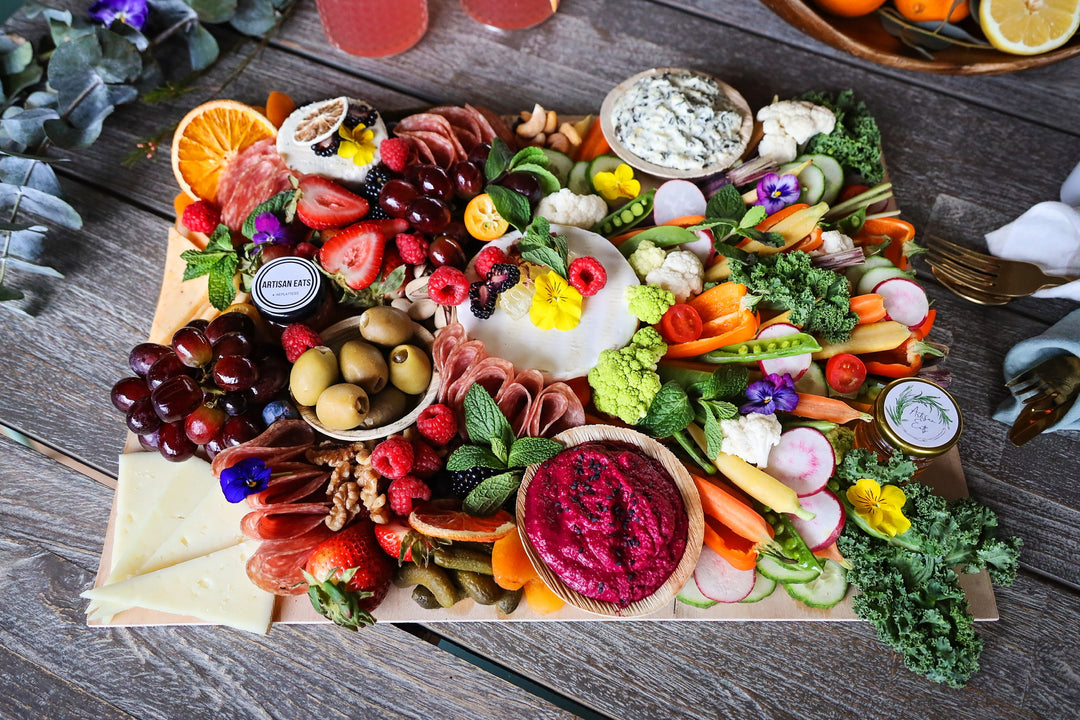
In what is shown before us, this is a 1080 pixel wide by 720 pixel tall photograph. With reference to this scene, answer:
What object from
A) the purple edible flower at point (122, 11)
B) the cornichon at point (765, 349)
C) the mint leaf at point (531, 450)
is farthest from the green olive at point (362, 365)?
the purple edible flower at point (122, 11)

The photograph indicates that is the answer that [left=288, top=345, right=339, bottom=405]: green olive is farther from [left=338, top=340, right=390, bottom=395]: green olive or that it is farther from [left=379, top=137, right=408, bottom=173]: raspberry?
[left=379, top=137, right=408, bottom=173]: raspberry

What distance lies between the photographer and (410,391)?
1596 mm

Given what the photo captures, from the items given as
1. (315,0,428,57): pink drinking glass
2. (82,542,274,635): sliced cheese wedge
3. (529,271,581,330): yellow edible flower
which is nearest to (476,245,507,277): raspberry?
(529,271,581,330): yellow edible flower

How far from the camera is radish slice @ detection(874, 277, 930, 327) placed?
165 cm

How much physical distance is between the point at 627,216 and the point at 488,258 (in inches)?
16.0

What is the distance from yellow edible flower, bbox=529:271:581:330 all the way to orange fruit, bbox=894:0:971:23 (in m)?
1.39

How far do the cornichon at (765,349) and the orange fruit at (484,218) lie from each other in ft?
2.01

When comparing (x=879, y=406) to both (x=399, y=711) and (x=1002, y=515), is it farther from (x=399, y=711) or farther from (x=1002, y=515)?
(x=399, y=711)

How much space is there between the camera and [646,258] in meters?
1.68

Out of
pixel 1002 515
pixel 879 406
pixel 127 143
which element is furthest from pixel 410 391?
pixel 1002 515

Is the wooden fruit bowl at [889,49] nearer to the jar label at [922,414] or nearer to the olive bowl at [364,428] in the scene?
the jar label at [922,414]

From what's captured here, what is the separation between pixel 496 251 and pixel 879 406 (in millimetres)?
933

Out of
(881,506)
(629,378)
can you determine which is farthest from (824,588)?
(629,378)

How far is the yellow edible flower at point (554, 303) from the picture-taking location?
1556mm
